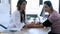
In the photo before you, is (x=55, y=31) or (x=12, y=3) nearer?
(x=55, y=31)

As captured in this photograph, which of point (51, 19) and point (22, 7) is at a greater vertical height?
point (22, 7)

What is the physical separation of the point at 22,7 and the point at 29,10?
1.80 metres

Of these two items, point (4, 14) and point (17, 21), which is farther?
point (4, 14)

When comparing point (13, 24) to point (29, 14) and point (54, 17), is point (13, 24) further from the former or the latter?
point (29, 14)

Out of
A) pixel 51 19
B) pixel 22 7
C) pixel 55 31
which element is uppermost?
pixel 22 7

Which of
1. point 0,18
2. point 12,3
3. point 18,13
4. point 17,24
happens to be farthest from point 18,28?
point 12,3

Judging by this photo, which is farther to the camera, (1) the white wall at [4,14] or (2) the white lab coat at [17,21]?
(1) the white wall at [4,14]

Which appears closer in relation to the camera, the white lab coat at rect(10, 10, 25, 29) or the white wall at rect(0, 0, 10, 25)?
the white lab coat at rect(10, 10, 25, 29)

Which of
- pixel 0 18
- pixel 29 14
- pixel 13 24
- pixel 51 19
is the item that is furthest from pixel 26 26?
pixel 29 14

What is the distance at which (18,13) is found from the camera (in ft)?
7.61

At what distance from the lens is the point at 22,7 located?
2516 millimetres

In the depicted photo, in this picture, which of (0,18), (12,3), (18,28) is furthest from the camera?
(12,3)

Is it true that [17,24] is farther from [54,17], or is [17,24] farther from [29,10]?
[29,10]

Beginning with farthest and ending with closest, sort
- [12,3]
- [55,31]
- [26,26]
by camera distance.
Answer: [12,3] → [26,26] → [55,31]
